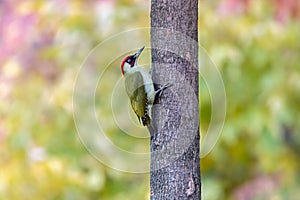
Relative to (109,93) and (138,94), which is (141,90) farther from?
(109,93)

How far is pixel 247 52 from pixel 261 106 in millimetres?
255

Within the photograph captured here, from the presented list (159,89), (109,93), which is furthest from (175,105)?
(109,93)

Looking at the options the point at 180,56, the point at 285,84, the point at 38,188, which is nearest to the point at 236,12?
the point at 285,84

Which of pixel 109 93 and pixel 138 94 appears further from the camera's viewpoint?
pixel 109 93

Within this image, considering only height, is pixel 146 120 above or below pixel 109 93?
below

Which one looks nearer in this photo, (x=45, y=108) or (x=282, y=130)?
(x=45, y=108)

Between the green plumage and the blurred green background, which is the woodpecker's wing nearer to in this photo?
the green plumage

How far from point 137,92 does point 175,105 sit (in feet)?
0.32

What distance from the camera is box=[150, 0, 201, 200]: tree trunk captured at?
1.11 meters

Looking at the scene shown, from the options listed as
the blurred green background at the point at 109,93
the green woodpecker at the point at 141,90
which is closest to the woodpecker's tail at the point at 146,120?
the green woodpecker at the point at 141,90

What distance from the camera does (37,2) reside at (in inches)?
110

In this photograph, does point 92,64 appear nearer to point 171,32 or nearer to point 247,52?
point 247,52

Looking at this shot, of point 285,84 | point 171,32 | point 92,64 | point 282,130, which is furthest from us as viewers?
point 282,130

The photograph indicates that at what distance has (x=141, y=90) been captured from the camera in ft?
3.89
